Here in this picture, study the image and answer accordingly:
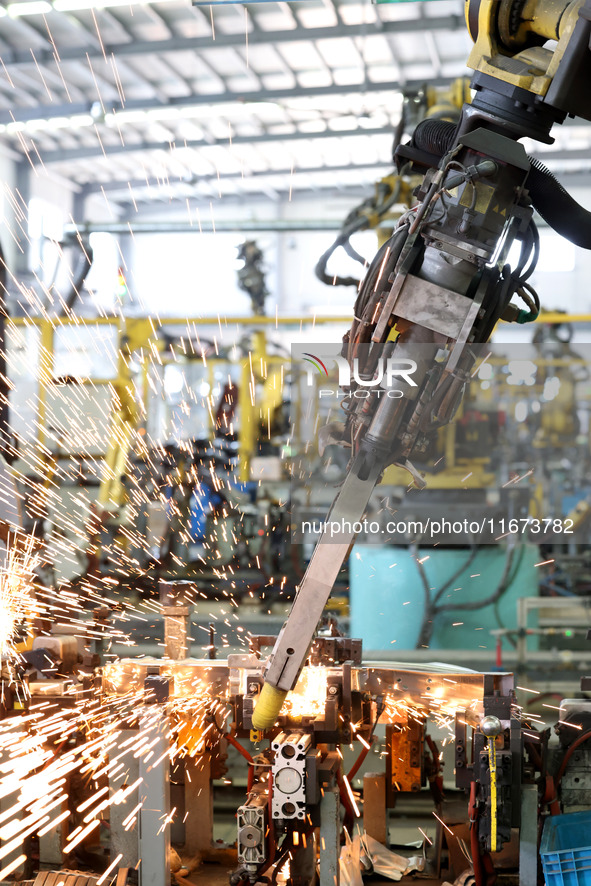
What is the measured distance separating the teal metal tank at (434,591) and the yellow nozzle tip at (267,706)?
3.32m

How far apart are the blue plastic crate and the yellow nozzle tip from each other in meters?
0.96

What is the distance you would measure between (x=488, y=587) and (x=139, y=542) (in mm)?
3223

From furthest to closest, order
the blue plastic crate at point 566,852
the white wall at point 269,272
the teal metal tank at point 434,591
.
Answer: the white wall at point 269,272 < the teal metal tank at point 434,591 < the blue plastic crate at point 566,852

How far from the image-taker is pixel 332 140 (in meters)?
14.3

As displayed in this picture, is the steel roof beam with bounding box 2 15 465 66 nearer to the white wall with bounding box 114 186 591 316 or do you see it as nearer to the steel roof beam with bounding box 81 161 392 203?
the steel roof beam with bounding box 81 161 392 203

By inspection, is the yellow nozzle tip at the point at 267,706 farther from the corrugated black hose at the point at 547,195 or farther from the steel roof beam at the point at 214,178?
the steel roof beam at the point at 214,178

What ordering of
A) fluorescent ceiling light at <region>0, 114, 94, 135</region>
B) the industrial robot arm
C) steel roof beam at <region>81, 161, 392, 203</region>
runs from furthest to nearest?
steel roof beam at <region>81, 161, 392, 203</region> < fluorescent ceiling light at <region>0, 114, 94, 135</region> < the industrial robot arm

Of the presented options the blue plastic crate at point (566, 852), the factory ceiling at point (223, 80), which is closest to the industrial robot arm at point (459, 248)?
the blue plastic crate at point (566, 852)

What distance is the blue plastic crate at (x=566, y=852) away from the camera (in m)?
2.76

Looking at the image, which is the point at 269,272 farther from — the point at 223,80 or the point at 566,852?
the point at 566,852

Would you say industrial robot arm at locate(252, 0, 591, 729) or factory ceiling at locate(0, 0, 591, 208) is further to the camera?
factory ceiling at locate(0, 0, 591, 208)

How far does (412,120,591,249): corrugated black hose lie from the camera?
260 centimetres

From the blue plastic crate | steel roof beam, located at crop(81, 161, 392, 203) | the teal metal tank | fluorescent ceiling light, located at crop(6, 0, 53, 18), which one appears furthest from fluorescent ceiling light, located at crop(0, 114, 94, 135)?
the blue plastic crate

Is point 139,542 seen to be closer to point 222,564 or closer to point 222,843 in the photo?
point 222,564
